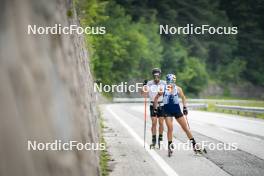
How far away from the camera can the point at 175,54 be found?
71.6 m

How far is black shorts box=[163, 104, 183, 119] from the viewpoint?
1034 cm

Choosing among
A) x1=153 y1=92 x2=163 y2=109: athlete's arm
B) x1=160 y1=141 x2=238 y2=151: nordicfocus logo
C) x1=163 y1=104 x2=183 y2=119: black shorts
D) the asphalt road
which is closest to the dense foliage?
the asphalt road

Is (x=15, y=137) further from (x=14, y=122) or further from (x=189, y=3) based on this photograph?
(x=189, y=3)

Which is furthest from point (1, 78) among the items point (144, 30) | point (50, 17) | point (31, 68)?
point (144, 30)

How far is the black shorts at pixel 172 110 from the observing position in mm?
10336

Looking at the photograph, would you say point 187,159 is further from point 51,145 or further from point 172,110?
point 51,145

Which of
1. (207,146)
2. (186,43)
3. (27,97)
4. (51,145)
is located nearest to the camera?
(27,97)

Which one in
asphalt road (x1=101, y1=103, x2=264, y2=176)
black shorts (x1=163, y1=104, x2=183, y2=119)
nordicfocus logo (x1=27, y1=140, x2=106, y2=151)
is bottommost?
asphalt road (x1=101, y1=103, x2=264, y2=176)

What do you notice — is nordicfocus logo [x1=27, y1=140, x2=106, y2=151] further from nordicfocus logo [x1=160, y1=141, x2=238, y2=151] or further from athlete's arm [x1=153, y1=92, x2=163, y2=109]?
nordicfocus logo [x1=160, y1=141, x2=238, y2=151]

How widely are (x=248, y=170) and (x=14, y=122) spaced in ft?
21.5

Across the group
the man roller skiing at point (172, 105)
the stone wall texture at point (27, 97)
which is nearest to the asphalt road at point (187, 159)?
the man roller skiing at point (172, 105)

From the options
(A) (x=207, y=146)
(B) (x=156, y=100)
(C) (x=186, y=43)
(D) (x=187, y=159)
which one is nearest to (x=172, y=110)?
(B) (x=156, y=100)

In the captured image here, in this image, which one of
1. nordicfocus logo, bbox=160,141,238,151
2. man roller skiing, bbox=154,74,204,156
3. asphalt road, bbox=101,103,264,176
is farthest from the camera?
nordicfocus logo, bbox=160,141,238,151

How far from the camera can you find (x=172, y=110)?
1038cm
